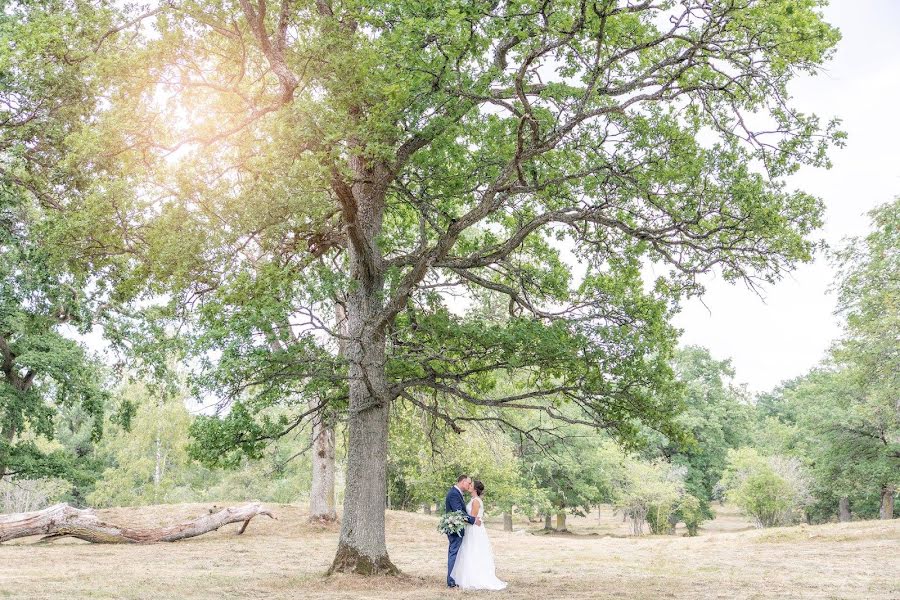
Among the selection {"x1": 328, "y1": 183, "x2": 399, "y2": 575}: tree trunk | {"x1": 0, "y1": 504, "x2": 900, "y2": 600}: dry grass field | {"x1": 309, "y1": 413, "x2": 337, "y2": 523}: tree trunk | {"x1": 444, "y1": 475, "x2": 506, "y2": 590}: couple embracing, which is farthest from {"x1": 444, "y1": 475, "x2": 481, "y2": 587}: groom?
{"x1": 309, "y1": 413, "x2": 337, "y2": 523}: tree trunk

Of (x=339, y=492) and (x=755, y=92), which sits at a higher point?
(x=755, y=92)

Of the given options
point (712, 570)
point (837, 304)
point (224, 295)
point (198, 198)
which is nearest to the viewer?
point (224, 295)

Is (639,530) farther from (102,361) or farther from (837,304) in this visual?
(102,361)

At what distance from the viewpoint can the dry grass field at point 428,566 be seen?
935 centimetres

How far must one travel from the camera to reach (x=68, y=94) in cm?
1285

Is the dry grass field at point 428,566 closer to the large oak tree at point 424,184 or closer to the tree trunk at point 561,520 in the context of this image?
the large oak tree at point 424,184

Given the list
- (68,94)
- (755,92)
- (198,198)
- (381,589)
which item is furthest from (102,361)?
(755,92)

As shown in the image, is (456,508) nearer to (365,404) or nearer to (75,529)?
(365,404)

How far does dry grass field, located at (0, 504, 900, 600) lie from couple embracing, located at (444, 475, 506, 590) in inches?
13.3

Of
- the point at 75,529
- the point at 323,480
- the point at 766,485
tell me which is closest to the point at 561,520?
the point at 766,485

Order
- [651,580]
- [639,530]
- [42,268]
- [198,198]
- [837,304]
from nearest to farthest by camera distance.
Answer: [198,198] < [651,580] < [42,268] < [837,304] < [639,530]

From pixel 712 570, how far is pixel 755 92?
8.59 metres

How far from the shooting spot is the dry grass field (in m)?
9.35

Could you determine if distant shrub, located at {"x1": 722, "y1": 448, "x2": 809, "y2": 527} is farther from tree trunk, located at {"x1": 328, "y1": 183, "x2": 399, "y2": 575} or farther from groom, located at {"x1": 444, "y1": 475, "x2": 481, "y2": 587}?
tree trunk, located at {"x1": 328, "y1": 183, "x2": 399, "y2": 575}
